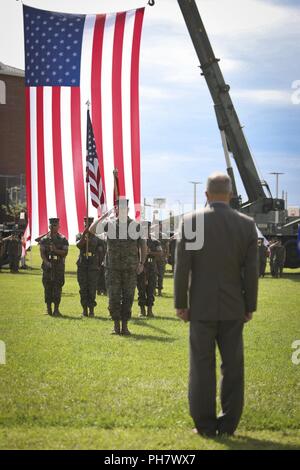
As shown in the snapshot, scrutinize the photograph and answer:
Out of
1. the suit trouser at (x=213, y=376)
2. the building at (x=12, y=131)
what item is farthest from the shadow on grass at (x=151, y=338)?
the building at (x=12, y=131)

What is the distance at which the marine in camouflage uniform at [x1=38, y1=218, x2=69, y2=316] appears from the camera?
15219 mm

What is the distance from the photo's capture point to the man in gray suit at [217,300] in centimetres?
614

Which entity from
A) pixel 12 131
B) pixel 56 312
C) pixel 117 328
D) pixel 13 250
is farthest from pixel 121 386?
pixel 12 131

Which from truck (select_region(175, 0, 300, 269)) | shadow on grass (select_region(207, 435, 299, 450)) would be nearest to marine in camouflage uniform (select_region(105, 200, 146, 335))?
shadow on grass (select_region(207, 435, 299, 450))

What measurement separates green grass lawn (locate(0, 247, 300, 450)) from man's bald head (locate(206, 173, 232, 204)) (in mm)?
1881

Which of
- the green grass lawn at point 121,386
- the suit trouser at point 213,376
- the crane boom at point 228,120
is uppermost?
the crane boom at point 228,120

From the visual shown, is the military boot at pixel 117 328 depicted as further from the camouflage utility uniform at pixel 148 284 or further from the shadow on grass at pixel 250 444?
the shadow on grass at pixel 250 444

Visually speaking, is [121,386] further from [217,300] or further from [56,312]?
[56,312]

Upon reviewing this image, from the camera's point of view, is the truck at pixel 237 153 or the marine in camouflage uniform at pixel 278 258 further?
the marine in camouflage uniform at pixel 278 258

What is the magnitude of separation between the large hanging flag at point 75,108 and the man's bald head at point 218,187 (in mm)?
11562

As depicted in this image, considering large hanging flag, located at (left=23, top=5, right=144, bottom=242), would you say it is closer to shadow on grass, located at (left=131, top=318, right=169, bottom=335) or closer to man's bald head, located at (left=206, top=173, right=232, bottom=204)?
shadow on grass, located at (left=131, top=318, right=169, bottom=335)

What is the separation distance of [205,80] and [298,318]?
53.6ft

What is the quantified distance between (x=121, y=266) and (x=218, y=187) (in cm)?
613

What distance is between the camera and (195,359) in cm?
616
